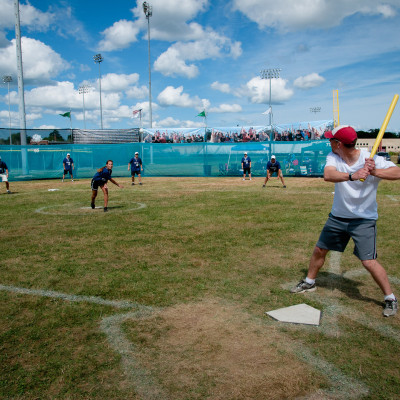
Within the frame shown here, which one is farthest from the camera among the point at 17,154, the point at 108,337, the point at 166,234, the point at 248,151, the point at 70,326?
the point at 248,151

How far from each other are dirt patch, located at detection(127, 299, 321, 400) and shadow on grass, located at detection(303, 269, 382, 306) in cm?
154

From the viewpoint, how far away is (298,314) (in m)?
4.19

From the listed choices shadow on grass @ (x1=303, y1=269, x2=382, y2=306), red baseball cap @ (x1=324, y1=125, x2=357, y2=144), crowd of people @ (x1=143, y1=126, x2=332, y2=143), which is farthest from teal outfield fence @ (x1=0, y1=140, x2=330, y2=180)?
red baseball cap @ (x1=324, y1=125, x2=357, y2=144)

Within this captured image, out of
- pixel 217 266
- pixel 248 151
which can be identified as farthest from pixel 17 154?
pixel 217 266

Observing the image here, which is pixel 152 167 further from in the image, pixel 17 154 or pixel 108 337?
pixel 108 337

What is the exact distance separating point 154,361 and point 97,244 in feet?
15.2

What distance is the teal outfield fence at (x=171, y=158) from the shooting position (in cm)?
2653

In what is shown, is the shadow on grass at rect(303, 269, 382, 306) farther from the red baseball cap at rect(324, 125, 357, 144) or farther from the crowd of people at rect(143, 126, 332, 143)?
the crowd of people at rect(143, 126, 332, 143)

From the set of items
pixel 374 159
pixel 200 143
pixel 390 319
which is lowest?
pixel 390 319

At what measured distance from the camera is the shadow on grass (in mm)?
4738

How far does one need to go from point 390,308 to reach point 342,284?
3.34 feet

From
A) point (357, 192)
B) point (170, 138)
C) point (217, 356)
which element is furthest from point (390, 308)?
point (170, 138)

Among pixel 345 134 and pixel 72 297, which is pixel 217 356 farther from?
pixel 345 134

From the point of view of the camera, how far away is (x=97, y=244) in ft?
24.9
